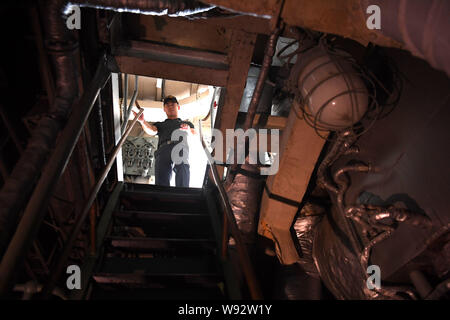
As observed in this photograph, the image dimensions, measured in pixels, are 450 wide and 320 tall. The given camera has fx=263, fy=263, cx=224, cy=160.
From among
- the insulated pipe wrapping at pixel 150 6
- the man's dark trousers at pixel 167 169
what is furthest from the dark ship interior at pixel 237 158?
the man's dark trousers at pixel 167 169

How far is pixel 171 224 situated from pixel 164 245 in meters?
0.62

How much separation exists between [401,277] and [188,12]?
13.4 ft

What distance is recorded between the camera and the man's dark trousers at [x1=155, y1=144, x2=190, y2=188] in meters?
6.42

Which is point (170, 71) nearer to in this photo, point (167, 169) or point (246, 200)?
point (246, 200)

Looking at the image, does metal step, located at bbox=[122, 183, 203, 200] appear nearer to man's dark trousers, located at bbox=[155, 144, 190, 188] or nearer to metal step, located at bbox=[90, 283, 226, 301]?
man's dark trousers, located at bbox=[155, 144, 190, 188]

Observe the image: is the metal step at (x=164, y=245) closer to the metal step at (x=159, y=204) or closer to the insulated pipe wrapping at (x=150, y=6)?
the metal step at (x=159, y=204)

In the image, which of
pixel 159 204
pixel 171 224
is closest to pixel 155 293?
pixel 171 224

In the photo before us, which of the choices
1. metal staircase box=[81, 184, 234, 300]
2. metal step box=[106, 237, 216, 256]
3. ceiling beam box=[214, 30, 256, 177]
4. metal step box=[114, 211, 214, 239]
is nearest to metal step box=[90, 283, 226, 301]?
metal staircase box=[81, 184, 234, 300]

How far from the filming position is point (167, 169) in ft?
21.2

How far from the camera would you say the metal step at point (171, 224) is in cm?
398

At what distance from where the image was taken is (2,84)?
2896mm

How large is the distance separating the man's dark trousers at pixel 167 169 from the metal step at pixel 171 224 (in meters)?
2.33

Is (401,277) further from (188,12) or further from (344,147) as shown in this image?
(188,12)
